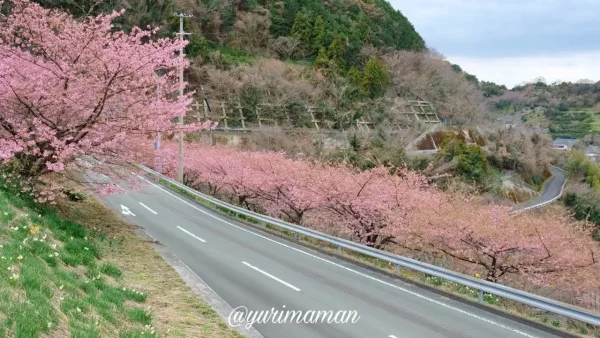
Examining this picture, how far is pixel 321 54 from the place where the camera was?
66.2m

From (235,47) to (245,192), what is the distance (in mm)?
46442

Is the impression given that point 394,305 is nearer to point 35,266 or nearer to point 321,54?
point 35,266

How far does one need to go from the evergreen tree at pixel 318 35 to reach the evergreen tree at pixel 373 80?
29.3 ft

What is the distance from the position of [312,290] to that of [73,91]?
24.2 ft

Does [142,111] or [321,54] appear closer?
[142,111]

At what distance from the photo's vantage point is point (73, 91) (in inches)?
448

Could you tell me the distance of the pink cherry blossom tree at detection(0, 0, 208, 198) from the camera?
11.1 m

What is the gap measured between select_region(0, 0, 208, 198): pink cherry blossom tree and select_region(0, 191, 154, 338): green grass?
7.03 feet

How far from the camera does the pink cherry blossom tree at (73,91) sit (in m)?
11.1

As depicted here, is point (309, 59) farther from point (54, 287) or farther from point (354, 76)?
point (54, 287)

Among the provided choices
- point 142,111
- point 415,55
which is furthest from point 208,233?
point 415,55

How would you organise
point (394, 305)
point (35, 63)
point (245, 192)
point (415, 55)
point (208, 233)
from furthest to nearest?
1. point (415, 55)
2. point (245, 192)
3. point (208, 233)
4. point (35, 63)
5. point (394, 305)

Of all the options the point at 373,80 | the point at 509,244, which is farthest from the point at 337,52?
the point at 509,244

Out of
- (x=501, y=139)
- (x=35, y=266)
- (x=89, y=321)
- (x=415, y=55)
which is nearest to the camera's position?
(x=89, y=321)
